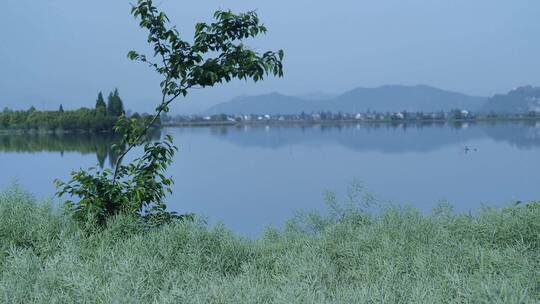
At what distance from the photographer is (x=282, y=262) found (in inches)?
141

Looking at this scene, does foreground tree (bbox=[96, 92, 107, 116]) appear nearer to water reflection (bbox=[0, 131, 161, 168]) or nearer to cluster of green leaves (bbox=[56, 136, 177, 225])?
water reflection (bbox=[0, 131, 161, 168])

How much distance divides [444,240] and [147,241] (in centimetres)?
236

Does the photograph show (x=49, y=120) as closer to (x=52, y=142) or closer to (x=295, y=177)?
(x=52, y=142)

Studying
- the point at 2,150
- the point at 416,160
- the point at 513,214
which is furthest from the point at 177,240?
the point at 2,150

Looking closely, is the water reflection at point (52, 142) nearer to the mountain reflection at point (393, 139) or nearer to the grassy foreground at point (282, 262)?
the mountain reflection at point (393, 139)

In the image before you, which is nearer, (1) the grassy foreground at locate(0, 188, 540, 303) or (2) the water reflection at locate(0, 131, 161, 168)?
(1) the grassy foreground at locate(0, 188, 540, 303)

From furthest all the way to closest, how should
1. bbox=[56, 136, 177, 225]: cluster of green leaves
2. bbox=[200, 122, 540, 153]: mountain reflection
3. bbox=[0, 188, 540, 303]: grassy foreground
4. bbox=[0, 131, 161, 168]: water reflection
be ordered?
bbox=[200, 122, 540, 153]: mountain reflection → bbox=[0, 131, 161, 168]: water reflection → bbox=[56, 136, 177, 225]: cluster of green leaves → bbox=[0, 188, 540, 303]: grassy foreground

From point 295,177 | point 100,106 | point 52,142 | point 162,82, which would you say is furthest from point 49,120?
point 162,82

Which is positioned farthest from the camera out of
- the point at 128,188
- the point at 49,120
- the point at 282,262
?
the point at 49,120

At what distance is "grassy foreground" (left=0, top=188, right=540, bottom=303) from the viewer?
103 inches

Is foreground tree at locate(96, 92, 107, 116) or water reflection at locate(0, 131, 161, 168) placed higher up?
foreground tree at locate(96, 92, 107, 116)

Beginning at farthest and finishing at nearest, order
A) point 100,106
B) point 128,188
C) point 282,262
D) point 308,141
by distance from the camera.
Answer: point 308,141, point 100,106, point 128,188, point 282,262

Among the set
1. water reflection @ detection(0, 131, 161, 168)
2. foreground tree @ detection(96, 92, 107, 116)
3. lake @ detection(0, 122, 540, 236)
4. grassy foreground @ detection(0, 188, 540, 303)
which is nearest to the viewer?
grassy foreground @ detection(0, 188, 540, 303)

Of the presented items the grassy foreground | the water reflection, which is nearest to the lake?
the water reflection
